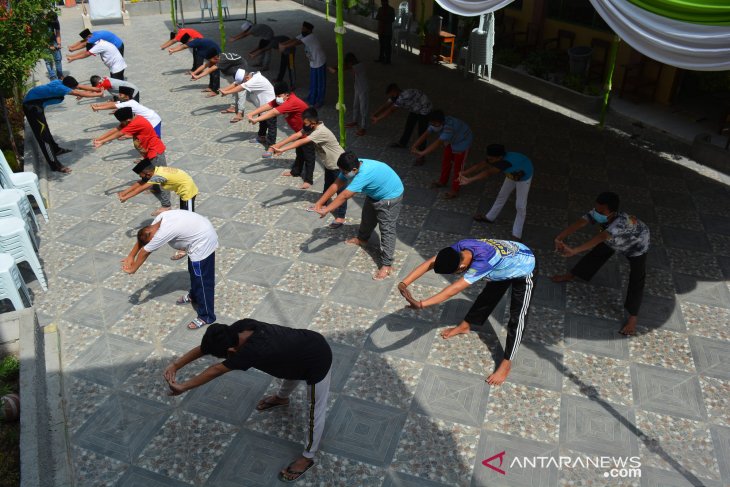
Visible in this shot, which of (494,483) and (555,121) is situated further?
(555,121)

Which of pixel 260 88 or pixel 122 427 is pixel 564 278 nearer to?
pixel 122 427

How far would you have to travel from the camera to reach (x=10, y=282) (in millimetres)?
6148

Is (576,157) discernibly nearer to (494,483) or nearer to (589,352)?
(589,352)

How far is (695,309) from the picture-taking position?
6.69m

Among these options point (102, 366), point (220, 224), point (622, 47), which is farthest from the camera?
point (622, 47)

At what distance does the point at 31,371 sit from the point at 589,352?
5.70m

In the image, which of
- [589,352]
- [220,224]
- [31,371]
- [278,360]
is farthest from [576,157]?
[31,371]

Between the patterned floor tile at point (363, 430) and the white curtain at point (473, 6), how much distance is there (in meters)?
5.15

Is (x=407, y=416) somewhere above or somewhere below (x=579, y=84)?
below

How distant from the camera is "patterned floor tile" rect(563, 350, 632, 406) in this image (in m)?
5.50

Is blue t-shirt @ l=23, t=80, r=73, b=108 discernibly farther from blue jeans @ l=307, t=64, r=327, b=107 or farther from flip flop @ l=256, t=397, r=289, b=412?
flip flop @ l=256, t=397, r=289, b=412

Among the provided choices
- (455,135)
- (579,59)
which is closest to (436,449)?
(455,135)

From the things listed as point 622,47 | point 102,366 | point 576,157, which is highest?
point 622,47

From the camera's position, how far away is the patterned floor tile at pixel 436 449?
475 cm
